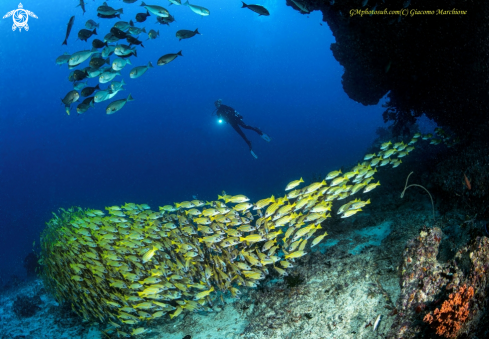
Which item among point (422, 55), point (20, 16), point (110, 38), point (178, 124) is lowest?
point (422, 55)

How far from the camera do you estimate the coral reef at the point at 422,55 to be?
717cm

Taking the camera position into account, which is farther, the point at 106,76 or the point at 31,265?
the point at 31,265

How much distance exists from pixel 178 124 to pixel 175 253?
12062 centimetres

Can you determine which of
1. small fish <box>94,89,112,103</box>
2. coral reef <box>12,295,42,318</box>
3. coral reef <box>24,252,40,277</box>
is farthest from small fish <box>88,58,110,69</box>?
coral reef <box>24,252,40,277</box>

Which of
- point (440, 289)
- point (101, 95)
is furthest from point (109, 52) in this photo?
point (440, 289)

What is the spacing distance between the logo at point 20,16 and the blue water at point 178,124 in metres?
2.30

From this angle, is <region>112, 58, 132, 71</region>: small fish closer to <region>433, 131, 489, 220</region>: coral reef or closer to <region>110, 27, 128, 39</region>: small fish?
<region>110, 27, 128, 39</region>: small fish

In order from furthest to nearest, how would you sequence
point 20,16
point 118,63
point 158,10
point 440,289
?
point 20,16
point 118,63
point 158,10
point 440,289

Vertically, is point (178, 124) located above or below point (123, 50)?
above

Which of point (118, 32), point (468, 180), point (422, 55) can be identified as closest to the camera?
point (468, 180)

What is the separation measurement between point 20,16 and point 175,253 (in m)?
116

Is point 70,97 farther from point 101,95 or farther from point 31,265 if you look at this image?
point 31,265

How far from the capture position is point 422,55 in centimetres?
851

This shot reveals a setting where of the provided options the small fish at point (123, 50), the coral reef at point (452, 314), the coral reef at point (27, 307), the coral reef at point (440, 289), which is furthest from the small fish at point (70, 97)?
the coral reef at point (27, 307)
